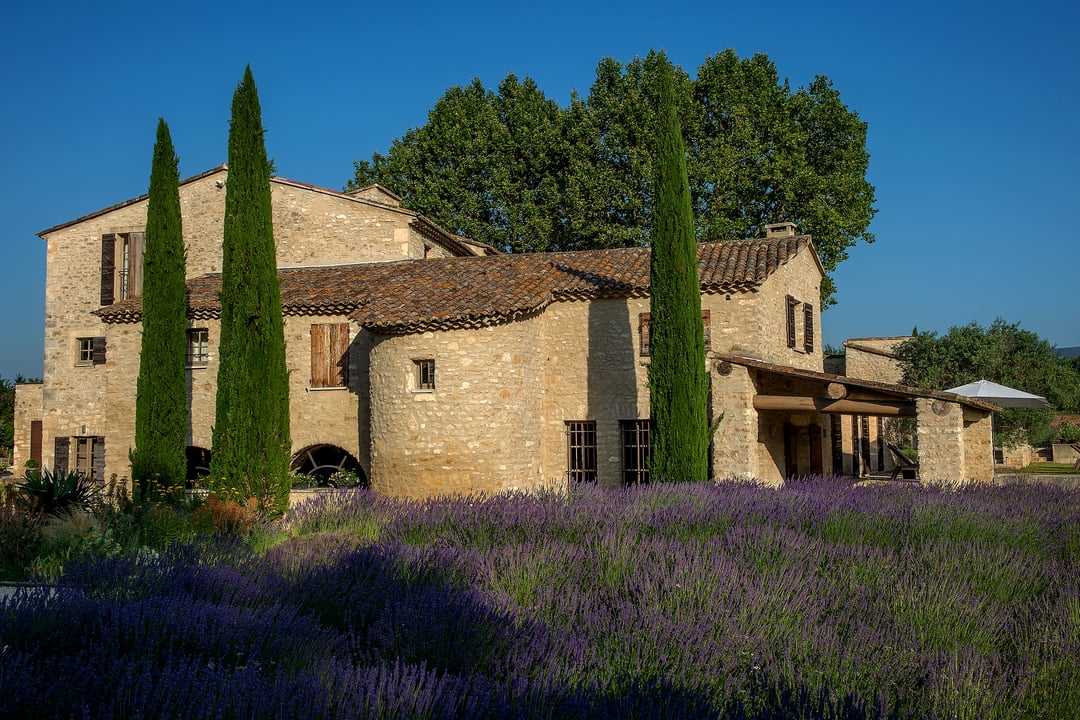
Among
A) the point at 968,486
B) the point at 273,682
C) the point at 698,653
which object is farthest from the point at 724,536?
the point at 968,486

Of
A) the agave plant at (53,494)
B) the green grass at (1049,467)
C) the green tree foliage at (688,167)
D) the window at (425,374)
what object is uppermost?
the green tree foliage at (688,167)

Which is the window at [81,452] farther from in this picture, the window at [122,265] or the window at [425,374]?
the window at [425,374]

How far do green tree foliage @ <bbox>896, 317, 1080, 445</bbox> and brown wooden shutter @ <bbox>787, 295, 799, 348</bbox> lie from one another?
468 inches

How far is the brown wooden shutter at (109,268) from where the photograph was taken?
62.7 feet

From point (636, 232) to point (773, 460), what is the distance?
987 centimetres

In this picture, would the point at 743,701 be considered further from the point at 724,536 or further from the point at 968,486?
the point at 968,486

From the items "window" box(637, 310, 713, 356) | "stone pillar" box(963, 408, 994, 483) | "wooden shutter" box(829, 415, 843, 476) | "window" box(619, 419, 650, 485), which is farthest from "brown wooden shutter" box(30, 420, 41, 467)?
"stone pillar" box(963, 408, 994, 483)

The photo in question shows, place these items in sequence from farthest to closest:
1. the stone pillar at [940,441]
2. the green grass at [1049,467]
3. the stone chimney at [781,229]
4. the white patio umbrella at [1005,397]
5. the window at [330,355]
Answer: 1. the green grass at [1049,467]
2. the stone chimney at [781,229]
3. the white patio umbrella at [1005,397]
4. the window at [330,355]
5. the stone pillar at [940,441]

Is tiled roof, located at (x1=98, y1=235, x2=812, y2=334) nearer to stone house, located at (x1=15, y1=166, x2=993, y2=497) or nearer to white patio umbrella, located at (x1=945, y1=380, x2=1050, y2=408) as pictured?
stone house, located at (x1=15, y1=166, x2=993, y2=497)

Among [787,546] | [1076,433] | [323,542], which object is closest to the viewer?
[787,546]

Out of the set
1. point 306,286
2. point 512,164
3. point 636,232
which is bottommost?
point 306,286

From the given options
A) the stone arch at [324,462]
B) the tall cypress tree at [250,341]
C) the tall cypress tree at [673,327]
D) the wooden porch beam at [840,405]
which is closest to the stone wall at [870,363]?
the wooden porch beam at [840,405]

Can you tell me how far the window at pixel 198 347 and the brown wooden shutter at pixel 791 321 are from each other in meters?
11.7

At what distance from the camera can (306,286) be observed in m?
17.4
